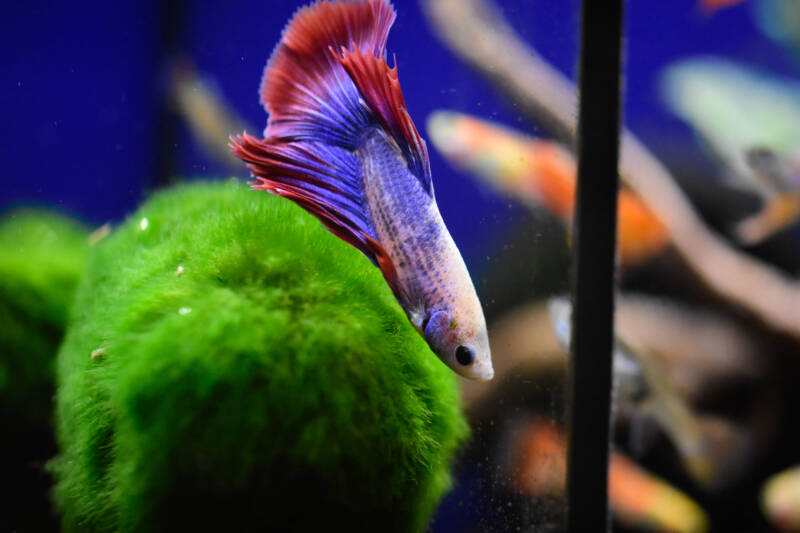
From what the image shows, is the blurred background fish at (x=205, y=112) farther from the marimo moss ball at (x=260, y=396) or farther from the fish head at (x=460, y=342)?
the fish head at (x=460, y=342)

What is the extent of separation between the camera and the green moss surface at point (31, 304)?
3.51 feet

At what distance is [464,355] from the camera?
58 centimetres

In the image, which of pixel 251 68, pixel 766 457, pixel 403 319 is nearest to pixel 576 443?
pixel 403 319

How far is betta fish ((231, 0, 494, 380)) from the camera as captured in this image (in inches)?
23.2

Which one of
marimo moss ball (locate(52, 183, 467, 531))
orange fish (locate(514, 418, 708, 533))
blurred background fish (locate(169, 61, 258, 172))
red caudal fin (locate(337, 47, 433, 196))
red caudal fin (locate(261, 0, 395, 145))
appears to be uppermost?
blurred background fish (locate(169, 61, 258, 172))

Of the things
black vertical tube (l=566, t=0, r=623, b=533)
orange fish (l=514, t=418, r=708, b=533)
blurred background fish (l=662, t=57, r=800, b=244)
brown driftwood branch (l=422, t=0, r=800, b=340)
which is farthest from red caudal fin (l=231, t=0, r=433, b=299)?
orange fish (l=514, t=418, r=708, b=533)

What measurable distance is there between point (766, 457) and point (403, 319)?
129 cm

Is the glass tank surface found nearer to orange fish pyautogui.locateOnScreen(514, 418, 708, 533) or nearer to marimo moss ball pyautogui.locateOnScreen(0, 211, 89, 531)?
marimo moss ball pyautogui.locateOnScreen(0, 211, 89, 531)

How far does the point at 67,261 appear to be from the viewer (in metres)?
1.25

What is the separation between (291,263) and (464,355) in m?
0.22

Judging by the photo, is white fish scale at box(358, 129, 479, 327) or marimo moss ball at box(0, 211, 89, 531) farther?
marimo moss ball at box(0, 211, 89, 531)

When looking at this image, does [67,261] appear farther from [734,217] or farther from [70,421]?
[734,217]

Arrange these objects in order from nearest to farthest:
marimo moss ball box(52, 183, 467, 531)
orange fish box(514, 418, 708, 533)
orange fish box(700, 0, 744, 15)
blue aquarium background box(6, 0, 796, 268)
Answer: marimo moss ball box(52, 183, 467, 531) → blue aquarium background box(6, 0, 796, 268) → orange fish box(700, 0, 744, 15) → orange fish box(514, 418, 708, 533)

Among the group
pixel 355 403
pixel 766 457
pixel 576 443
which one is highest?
pixel 355 403
